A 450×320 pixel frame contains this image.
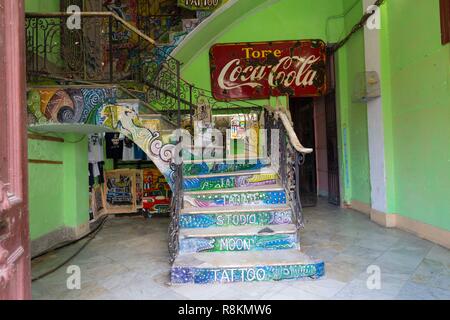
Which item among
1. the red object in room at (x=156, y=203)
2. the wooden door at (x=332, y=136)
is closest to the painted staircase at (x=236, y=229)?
the red object in room at (x=156, y=203)

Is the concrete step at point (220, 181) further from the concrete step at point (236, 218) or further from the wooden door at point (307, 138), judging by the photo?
the wooden door at point (307, 138)

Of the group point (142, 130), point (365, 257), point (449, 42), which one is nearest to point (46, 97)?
point (142, 130)

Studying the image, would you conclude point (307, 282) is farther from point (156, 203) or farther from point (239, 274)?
point (156, 203)

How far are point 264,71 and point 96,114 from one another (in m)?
4.50

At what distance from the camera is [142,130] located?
387cm

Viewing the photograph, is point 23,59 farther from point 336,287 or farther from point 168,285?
point 336,287

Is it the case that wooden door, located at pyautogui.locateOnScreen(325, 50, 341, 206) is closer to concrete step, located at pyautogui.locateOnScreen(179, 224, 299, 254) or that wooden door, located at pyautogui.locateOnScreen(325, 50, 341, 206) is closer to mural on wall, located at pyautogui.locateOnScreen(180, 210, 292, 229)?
mural on wall, located at pyautogui.locateOnScreen(180, 210, 292, 229)

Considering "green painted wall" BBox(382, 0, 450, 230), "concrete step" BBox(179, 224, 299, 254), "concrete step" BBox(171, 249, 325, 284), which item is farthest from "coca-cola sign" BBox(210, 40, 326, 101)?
"concrete step" BBox(171, 249, 325, 284)

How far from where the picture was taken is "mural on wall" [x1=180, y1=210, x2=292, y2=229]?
337 cm

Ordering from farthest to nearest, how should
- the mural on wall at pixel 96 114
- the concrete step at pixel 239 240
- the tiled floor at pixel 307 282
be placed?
the mural on wall at pixel 96 114, the concrete step at pixel 239 240, the tiled floor at pixel 307 282

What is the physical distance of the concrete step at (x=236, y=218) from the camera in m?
3.37

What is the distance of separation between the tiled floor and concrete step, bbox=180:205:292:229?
23.4 inches

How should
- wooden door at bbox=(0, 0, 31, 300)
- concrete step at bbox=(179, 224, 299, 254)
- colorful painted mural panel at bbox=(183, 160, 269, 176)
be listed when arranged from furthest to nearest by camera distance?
colorful painted mural panel at bbox=(183, 160, 269, 176)
concrete step at bbox=(179, 224, 299, 254)
wooden door at bbox=(0, 0, 31, 300)
